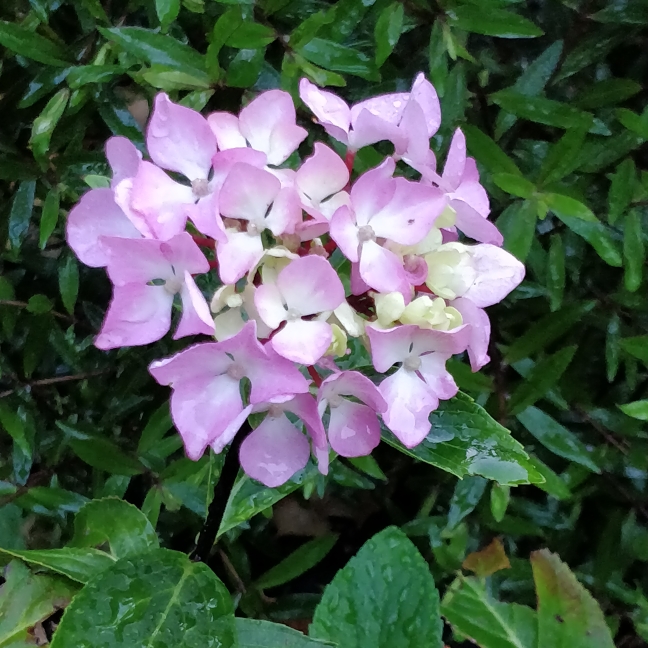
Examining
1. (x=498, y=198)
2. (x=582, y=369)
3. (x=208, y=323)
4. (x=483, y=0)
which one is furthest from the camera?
(x=582, y=369)

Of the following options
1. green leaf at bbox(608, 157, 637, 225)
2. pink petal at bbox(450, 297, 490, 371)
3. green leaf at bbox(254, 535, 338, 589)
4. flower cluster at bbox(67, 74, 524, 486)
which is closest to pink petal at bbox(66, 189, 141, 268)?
flower cluster at bbox(67, 74, 524, 486)

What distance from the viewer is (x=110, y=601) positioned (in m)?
0.38

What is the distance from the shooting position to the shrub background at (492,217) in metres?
0.55

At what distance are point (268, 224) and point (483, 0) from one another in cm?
34

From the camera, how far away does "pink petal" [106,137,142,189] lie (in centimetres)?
37

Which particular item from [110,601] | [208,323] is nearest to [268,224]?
[208,323]

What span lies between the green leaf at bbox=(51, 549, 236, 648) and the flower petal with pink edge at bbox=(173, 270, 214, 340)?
0.18m

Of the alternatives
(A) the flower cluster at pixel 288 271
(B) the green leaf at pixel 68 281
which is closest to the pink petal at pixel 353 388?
(A) the flower cluster at pixel 288 271

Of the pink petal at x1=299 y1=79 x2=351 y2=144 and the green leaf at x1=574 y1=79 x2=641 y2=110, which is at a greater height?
the pink petal at x1=299 y1=79 x2=351 y2=144

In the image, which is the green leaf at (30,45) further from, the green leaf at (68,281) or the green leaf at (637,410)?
the green leaf at (637,410)

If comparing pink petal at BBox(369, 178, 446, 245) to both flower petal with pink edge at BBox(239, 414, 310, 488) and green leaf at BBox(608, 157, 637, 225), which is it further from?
green leaf at BBox(608, 157, 637, 225)

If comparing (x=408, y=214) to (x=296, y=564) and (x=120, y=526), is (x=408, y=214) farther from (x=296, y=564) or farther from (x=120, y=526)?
(x=296, y=564)

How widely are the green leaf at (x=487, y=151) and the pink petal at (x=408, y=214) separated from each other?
266mm

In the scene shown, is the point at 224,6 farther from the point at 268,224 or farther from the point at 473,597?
the point at 473,597
